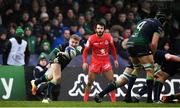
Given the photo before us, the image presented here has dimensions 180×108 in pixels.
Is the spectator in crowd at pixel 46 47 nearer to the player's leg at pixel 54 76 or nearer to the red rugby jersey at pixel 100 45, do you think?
the red rugby jersey at pixel 100 45

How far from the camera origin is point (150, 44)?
1841 cm

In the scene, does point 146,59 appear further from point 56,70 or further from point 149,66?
point 56,70

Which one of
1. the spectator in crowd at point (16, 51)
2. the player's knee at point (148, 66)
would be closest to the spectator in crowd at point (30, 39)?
the spectator in crowd at point (16, 51)

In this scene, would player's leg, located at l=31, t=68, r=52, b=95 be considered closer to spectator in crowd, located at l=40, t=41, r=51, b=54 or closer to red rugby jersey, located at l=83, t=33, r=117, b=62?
red rugby jersey, located at l=83, t=33, r=117, b=62

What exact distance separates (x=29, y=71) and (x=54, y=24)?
3.42 m

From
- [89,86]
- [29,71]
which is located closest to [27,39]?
[29,71]

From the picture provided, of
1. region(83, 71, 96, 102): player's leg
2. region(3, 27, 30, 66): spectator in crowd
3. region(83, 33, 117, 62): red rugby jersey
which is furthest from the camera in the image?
region(3, 27, 30, 66): spectator in crowd

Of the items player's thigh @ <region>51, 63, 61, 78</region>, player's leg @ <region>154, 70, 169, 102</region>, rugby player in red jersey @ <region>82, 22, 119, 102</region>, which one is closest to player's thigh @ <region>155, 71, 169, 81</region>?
player's leg @ <region>154, 70, 169, 102</region>

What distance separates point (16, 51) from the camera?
77.1ft

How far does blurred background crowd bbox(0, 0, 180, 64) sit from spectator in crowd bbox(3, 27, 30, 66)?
43 centimetres

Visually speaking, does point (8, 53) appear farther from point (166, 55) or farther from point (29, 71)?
point (166, 55)

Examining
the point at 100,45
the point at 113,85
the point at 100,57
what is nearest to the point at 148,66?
the point at 113,85

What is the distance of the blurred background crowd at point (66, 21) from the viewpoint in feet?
81.6

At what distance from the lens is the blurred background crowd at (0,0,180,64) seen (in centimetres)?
2488
